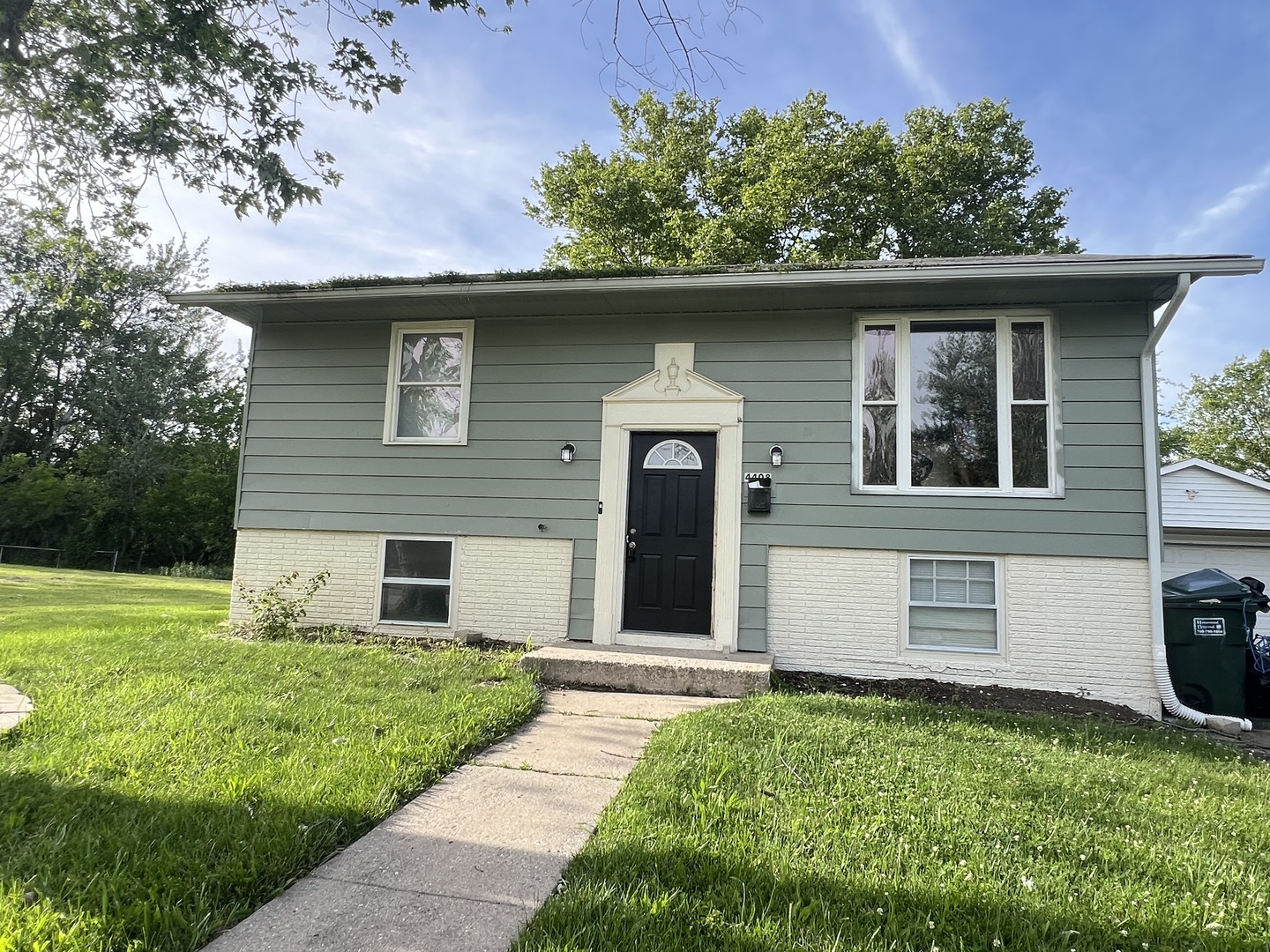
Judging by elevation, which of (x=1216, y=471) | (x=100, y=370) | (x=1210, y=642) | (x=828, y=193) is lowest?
(x=1210, y=642)

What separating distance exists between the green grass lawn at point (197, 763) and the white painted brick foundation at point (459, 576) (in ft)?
2.43

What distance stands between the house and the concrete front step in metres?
0.87

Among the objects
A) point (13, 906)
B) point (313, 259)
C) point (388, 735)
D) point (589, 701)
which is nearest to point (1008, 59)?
point (313, 259)

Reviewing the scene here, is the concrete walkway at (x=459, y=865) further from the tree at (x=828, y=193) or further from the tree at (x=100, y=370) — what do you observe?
the tree at (x=100, y=370)

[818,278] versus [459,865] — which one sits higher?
[818,278]

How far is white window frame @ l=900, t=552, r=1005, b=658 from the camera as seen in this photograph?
5.88m

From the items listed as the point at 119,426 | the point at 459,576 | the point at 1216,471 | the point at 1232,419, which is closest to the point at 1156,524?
the point at 459,576

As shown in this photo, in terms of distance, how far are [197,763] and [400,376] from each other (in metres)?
4.84

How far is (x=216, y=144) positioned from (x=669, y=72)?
5091 mm

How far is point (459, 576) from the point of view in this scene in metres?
6.82

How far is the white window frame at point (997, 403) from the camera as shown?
19.6ft

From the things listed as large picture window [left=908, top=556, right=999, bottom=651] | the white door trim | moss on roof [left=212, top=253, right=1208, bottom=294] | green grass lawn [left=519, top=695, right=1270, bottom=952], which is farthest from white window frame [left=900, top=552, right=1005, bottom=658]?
moss on roof [left=212, top=253, right=1208, bottom=294]

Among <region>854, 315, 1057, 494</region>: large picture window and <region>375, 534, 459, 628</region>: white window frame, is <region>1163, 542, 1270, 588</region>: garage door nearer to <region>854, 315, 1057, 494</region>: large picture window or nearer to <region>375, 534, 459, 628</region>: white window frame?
<region>854, 315, 1057, 494</region>: large picture window

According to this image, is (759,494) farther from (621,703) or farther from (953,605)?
(621,703)
